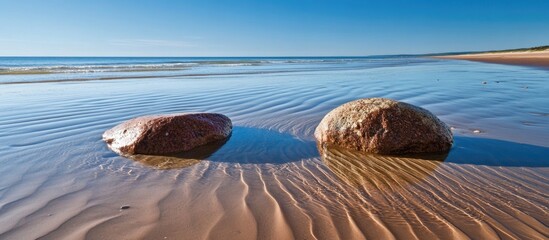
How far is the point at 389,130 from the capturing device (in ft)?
13.7

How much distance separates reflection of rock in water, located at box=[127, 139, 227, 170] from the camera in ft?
12.7

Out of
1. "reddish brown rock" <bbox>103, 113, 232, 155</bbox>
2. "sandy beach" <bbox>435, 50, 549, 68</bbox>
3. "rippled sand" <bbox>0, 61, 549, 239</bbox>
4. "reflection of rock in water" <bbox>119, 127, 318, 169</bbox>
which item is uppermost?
"reddish brown rock" <bbox>103, 113, 232, 155</bbox>

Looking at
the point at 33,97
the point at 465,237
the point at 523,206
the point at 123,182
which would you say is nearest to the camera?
the point at 465,237

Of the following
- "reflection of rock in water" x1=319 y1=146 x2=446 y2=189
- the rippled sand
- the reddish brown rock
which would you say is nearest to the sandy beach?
the rippled sand

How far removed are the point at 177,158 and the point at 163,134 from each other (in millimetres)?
438

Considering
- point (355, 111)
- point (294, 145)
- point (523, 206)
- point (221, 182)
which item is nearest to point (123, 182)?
point (221, 182)

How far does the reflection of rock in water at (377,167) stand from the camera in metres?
3.35

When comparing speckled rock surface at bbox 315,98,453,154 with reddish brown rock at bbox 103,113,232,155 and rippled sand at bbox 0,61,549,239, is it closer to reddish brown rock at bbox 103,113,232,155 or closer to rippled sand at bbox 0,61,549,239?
rippled sand at bbox 0,61,549,239

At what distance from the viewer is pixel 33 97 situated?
936 centimetres

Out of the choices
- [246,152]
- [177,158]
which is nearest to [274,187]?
[246,152]

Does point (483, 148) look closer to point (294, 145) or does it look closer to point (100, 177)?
point (294, 145)

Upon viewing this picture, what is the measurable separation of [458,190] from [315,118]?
3350 millimetres

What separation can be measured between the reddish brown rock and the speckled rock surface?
168 centimetres

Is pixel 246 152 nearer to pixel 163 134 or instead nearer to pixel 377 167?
pixel 163 134
